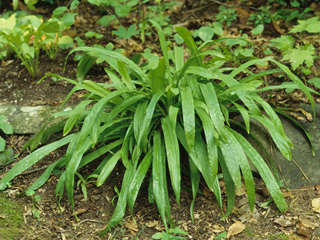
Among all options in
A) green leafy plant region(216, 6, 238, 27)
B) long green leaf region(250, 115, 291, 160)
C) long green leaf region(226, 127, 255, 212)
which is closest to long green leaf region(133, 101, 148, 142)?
long green leaf region(226, 127, 255, 212)

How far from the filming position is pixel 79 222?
1969 mm

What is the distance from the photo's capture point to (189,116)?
1.78m

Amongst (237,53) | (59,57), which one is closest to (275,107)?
(237,53)

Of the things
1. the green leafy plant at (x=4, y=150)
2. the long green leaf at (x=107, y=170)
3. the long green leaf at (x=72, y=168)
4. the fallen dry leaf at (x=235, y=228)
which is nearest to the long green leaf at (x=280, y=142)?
the fallen dry leaf at (x=235, y=228)

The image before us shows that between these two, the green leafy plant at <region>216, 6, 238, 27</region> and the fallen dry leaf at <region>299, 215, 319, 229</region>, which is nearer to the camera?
the fallen dry leaf at <region>299, 215, 319, 229</region>

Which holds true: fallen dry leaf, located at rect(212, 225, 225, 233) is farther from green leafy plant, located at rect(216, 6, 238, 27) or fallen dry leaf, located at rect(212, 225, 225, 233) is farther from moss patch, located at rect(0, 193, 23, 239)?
green leafy plant, located at rect(216, 6, 238, 27)

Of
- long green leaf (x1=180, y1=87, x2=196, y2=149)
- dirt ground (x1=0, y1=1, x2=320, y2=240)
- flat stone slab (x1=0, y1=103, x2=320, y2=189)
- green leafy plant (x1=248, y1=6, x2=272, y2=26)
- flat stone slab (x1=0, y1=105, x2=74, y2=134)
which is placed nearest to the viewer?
long green leaf (x1=180, y1=87, x2=196, y2=149)

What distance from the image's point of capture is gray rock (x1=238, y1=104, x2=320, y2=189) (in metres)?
2.19

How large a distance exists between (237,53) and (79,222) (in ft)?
6.83

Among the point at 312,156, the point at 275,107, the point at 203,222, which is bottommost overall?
the point at 203,222

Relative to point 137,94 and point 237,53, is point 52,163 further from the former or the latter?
point 237,53

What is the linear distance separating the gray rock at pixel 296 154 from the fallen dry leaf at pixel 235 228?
Answer: 1.48ft

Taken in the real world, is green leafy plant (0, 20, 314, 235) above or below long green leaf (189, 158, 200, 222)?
above

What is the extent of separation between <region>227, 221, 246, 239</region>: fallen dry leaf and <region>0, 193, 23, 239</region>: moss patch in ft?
4.23
